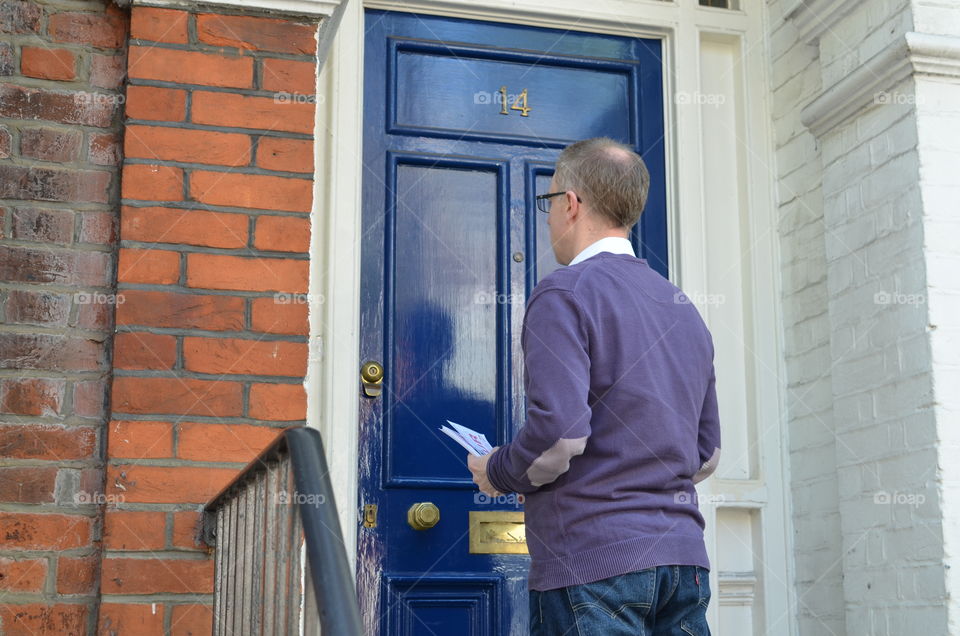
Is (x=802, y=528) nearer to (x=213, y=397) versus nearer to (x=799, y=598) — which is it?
(x=799, y=598)

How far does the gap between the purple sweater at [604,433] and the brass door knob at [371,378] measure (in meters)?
1.52

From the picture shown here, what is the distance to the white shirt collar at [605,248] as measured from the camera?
9.37 feet

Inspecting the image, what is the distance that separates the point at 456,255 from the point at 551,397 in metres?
1.93

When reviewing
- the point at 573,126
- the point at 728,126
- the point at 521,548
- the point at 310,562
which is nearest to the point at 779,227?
the point at 728,126

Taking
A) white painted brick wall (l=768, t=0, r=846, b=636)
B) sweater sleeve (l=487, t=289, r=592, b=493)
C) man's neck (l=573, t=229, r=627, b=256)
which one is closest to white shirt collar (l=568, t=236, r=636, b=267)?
man's neck (l=573, t=229, r=627, b=256)

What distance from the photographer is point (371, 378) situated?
420 centimetres

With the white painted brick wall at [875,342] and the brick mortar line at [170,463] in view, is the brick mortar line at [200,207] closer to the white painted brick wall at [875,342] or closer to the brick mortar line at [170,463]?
the brick mortar line at [170,463]

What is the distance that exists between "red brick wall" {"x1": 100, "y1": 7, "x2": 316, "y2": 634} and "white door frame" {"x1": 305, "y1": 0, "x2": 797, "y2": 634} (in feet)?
2.70

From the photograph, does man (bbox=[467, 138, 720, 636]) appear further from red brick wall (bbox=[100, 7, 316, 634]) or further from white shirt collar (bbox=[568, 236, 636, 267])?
red brick wall (bbox=[100, 7, 316, 634])

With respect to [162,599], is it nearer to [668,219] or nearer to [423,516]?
[423,516]

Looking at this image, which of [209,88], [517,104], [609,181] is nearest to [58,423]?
[209,88]

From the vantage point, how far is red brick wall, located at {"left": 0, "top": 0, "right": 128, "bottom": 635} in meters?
3.06

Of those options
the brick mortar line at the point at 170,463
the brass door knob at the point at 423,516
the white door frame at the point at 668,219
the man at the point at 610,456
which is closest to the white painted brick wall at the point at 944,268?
the white door frame at the point at 668,219

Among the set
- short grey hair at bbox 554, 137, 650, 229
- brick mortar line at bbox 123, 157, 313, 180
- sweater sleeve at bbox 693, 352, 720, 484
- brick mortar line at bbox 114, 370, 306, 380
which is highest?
brick mortar line at bbox 123, 157, 313, 180
